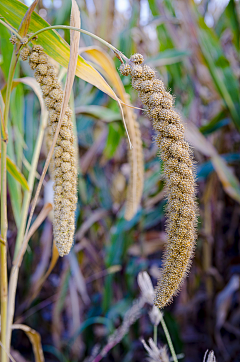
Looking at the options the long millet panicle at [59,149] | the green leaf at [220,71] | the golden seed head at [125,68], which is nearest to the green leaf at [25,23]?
the long millet panicle at [59,149]

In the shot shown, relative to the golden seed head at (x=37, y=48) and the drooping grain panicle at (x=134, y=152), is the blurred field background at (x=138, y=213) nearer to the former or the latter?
the drooping grain panicle at (x=134, y=152)

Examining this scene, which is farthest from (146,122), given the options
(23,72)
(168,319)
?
(168,319)

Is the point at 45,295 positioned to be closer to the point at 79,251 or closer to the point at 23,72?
the point at 79,251

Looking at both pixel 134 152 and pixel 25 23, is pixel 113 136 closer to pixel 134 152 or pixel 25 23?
→ pixel 134 152

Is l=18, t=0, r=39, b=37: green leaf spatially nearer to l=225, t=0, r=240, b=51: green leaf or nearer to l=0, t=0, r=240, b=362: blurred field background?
l=0, t=0, r=240, b=362: blurred field background

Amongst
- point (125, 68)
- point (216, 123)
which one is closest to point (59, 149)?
point (125, 68)
